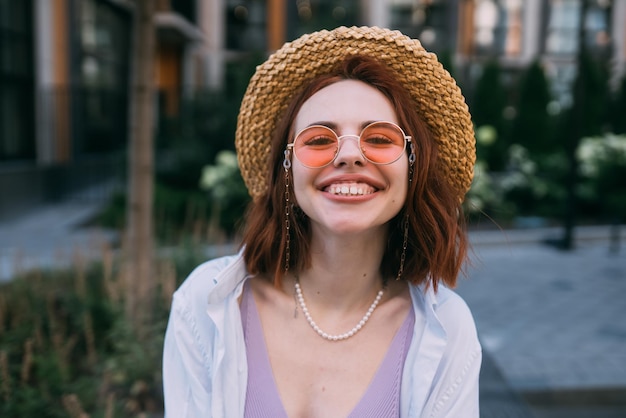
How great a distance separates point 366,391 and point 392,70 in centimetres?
92

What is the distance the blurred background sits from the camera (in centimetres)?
297

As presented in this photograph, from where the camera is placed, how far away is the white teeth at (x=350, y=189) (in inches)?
59.7

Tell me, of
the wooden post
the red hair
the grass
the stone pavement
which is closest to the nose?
the red hair

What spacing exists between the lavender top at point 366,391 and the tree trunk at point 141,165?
1.71 meters

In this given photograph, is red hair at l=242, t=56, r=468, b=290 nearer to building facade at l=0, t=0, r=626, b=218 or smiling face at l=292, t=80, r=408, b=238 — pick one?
smiling face at l=292, t=80, r=408, b=238

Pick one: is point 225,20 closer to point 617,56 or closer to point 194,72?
point 194,72

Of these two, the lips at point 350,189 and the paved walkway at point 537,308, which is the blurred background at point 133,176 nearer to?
the paved walkway at point 537,308

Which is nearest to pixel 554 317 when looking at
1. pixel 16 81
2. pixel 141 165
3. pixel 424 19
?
pixel 141 165

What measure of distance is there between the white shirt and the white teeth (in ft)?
1.32

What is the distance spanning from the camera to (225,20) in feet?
72.3

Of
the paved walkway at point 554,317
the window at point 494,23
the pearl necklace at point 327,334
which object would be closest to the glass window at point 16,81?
the paved walkway at point 554,317

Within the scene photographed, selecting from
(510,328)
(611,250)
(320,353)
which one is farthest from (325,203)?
(611,250)

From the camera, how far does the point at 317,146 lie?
155 centimetres

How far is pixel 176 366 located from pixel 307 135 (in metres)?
0.77
